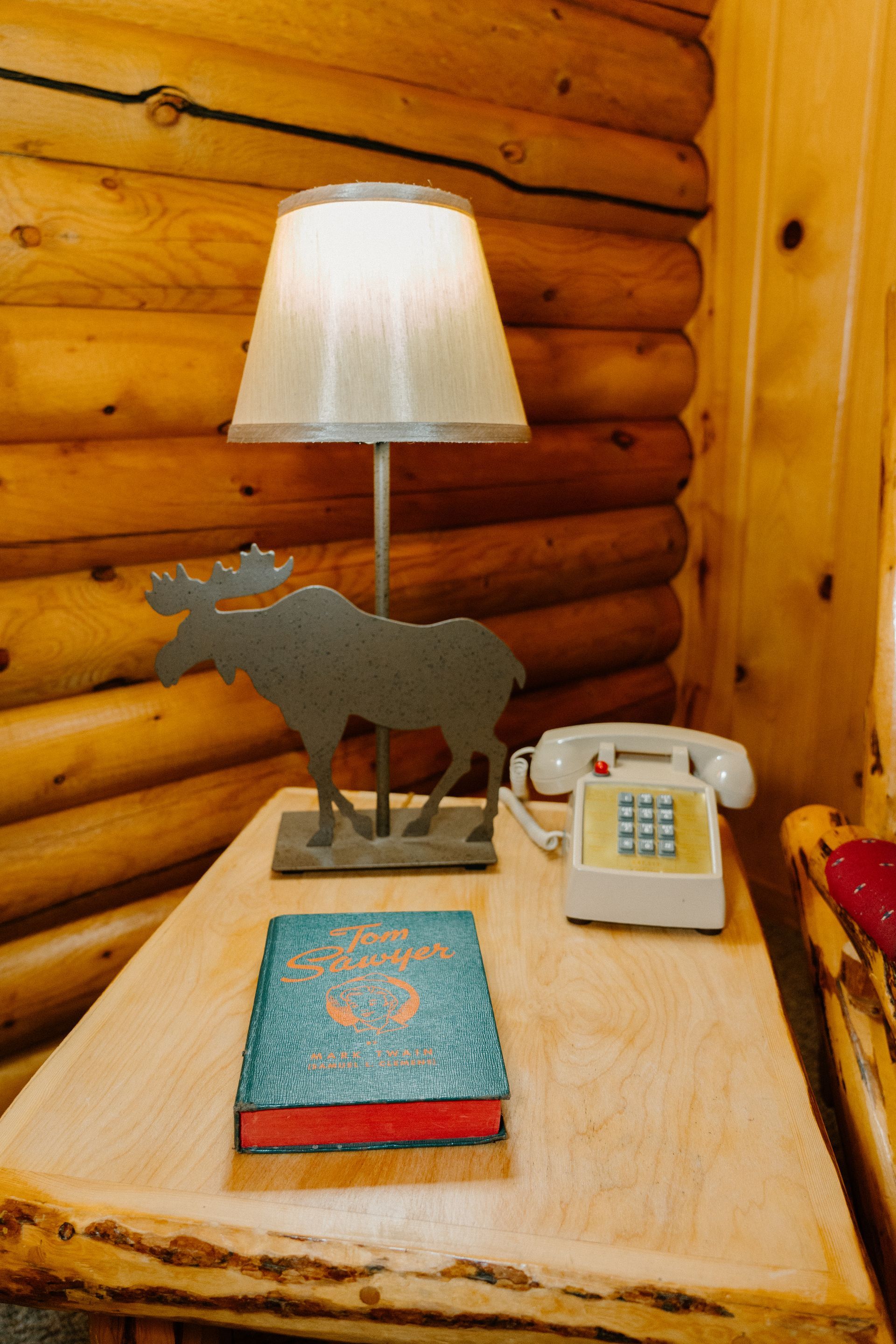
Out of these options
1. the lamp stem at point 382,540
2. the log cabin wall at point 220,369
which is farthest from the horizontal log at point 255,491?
Answer: the lamp stem at point 382,540

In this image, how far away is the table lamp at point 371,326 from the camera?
92cm

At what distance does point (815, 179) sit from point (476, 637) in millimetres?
1337

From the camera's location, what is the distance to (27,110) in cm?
120

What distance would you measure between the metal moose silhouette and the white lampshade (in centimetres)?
18

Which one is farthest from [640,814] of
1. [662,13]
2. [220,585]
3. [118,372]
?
[662,13]

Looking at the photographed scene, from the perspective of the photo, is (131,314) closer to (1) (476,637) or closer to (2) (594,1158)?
(1) (476,637)

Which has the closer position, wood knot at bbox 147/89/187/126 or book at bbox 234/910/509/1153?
book at bbox 234/910/509/1153

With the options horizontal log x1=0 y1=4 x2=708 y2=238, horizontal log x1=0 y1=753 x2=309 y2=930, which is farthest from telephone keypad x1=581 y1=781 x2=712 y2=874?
horizontal log x1=0 y1=4 x2=708 y2=238

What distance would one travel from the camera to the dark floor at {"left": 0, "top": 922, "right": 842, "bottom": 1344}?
3.96 ft

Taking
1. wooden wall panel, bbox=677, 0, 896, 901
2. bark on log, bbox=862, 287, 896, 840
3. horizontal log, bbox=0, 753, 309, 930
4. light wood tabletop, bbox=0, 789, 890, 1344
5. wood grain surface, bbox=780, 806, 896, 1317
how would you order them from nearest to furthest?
light wood tabletop, bbox=0, 789, 890, 1344 → wood grain surface, bbox=780, 806, 896, 1317 → bark on log, bbox=862, 287, 896, 840 → horizontal log, bbox=0, 753, 309, 930 → wooden wall panel, bbox=677, 0, 896, 901

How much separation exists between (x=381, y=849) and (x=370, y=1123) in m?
0.44

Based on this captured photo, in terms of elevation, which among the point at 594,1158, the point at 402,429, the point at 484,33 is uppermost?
the point at 484,33

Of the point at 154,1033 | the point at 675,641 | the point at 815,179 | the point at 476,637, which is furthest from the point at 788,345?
the point at 154,1033

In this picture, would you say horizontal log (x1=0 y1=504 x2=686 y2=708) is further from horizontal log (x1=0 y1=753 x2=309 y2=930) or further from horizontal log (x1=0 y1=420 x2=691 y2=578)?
horizontal log (x1=0 y1=753 x2=309 y2=930)
